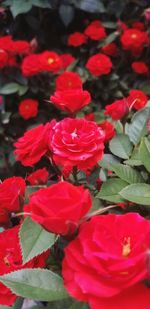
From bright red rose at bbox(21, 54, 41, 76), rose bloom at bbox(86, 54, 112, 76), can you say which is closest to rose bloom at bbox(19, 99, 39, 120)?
bright red rose at bbox(21, 54, 41, 76)

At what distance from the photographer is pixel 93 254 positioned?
1.80 ft

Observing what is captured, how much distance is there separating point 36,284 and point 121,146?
0.35 metres

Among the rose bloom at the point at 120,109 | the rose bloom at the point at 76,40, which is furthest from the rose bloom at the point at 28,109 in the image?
the rose bloom at the point at 120,109

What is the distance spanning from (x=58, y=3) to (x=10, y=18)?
0.22 meters

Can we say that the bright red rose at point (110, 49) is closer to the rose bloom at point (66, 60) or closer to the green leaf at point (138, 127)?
the rose bloom at point (66, 60)

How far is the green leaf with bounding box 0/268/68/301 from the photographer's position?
62 centimetres

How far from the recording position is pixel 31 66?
191 centimetres

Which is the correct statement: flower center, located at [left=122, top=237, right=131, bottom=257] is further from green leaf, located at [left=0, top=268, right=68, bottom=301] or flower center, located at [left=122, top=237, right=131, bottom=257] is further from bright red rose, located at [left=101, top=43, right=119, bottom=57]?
bright red rose, located at [left=101, top=43, right=119, bottom=57]

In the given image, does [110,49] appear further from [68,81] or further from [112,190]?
[112,190]

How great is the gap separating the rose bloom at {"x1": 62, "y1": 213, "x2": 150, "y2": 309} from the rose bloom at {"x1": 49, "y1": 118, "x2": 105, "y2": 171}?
0.17m

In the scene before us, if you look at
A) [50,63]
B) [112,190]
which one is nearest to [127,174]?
[112,190]

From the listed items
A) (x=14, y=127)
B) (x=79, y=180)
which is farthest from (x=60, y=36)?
(x=79, y=180)

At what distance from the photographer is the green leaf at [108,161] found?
2.88 ft

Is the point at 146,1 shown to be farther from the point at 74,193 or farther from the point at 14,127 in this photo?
the point at 74,193
